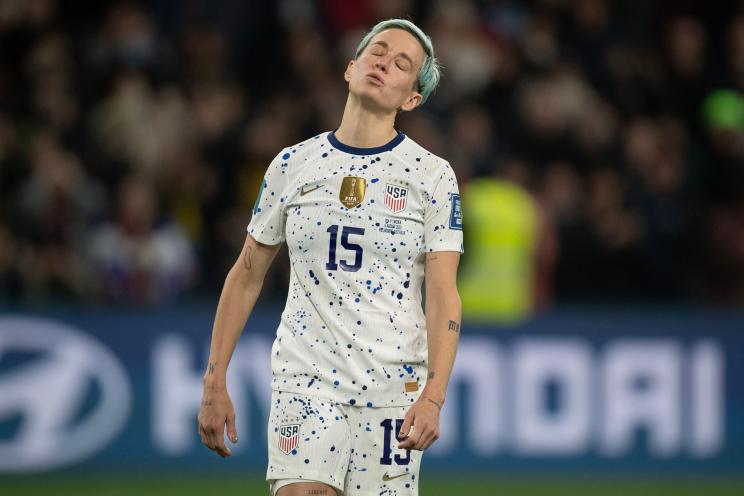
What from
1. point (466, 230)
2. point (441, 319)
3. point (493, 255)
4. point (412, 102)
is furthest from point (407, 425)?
point (493, 255)

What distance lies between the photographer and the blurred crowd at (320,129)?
10.3m

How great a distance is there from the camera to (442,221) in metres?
4.91

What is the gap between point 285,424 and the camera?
482 cm

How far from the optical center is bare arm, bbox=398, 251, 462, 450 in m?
4.53

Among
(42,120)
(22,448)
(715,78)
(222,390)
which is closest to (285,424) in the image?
(222,390)

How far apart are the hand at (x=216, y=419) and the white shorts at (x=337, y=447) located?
158 mm

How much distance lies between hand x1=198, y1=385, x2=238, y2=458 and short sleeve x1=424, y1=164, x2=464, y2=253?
90 centimetres

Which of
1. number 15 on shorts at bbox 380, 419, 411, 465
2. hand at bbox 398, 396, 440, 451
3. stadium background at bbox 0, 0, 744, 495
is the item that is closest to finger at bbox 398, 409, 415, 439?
hand at bbox 398, 396, 440, 451

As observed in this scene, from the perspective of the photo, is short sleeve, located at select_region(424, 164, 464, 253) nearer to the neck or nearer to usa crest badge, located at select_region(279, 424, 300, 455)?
the neck

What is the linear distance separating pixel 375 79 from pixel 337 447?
1.31 meters

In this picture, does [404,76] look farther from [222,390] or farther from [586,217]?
[586,217]

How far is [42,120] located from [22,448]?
9.56ft

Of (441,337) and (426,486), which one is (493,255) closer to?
(426,486)

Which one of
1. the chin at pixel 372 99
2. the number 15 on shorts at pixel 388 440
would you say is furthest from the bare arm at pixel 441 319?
the chin at pixel 372 99
